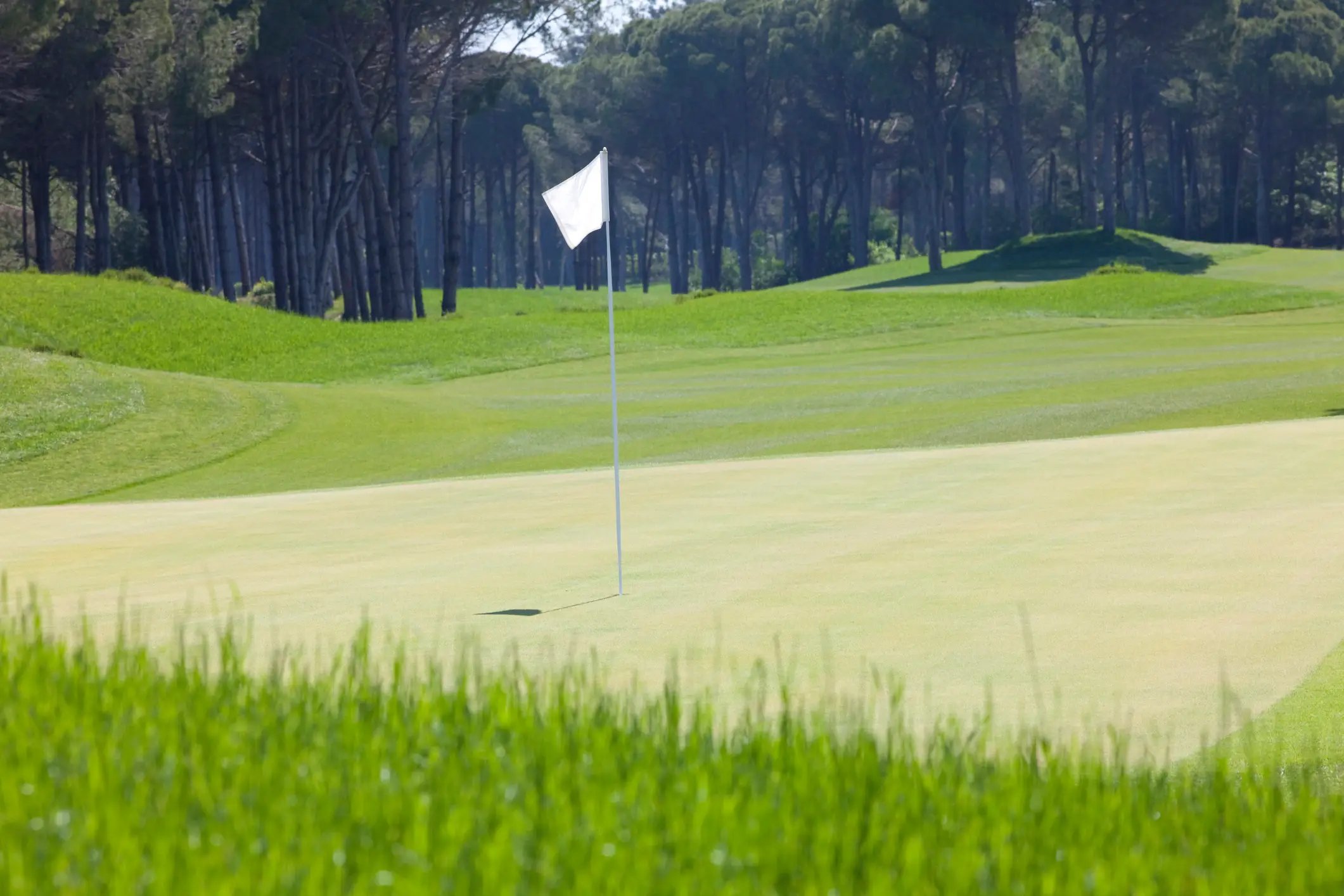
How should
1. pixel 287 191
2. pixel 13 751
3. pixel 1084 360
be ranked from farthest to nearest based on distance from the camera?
1. pixel 287 191
2. pixel 1084 360
3. pixel 13 751

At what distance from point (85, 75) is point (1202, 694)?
5202 centimetres

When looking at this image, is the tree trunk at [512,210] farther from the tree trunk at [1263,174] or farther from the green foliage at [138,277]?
the green foliage at [138,277]

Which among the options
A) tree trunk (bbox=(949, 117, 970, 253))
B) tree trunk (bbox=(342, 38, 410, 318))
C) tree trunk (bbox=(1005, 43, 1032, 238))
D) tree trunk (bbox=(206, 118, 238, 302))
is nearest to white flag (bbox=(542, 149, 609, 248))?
tree trunk (bbox=(342, 38, 410, 318))

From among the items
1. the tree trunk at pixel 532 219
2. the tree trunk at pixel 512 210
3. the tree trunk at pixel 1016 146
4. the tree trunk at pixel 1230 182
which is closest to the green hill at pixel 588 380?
the tree trunk at pixel 1016 146

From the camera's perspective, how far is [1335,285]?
5506 cm

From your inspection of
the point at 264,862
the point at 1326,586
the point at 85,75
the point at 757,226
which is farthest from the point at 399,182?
the point at 757,226

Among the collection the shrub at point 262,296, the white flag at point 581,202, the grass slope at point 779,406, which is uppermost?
the shrub at point 262,296

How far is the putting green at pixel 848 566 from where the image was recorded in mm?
7797

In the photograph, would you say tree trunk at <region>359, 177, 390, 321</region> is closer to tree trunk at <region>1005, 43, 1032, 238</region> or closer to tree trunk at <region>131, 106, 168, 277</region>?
tree trunk at <region>131, 106, 168, 277</region>

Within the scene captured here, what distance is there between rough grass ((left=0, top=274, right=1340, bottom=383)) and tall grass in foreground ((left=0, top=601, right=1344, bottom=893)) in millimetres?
32759

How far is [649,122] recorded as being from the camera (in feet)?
318

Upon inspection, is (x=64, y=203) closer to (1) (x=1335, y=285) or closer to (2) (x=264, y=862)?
(1) (x=1335, y=285)

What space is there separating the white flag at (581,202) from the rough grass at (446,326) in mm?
26709

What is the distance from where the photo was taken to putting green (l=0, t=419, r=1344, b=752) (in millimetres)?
7797
